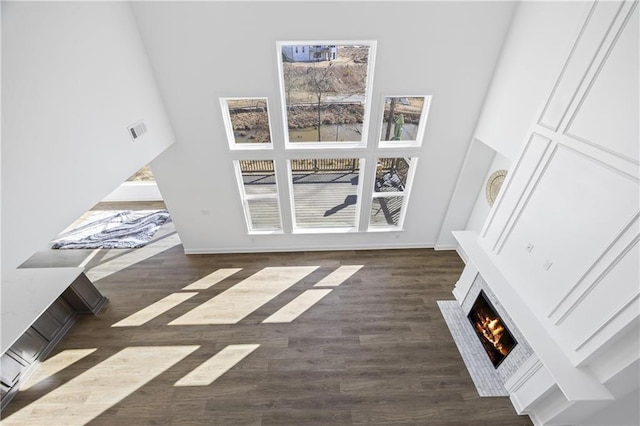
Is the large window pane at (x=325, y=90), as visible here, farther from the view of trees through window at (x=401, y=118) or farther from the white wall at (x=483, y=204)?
the white wall at (x=483, y=204)

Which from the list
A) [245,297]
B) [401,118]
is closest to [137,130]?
[245,297]

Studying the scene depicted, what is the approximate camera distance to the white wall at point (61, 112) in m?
1.70

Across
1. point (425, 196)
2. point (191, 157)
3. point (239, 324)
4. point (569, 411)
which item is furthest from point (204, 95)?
point (569, 411)

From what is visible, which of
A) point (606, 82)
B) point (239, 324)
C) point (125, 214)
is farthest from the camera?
point (125, 214)

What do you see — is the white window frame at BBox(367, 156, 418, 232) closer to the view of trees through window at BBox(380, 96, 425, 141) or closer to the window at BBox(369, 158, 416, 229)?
the window at BBox(369, 158, 416, 229)

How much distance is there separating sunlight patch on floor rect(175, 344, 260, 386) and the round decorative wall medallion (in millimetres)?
4242

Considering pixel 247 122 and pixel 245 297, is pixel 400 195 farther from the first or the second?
pixel 245 297

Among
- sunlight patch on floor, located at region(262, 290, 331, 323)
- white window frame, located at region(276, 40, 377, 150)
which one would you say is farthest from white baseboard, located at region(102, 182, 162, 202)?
sunlight patch on floor, located at region(262, 290, 331, 323)

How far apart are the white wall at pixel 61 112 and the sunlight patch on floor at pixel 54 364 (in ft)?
8.39

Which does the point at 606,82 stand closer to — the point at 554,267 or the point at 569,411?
the point at 554,267

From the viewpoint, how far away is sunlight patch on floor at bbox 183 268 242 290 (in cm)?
442

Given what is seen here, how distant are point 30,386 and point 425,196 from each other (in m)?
6.16

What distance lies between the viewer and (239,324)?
384 centimetres

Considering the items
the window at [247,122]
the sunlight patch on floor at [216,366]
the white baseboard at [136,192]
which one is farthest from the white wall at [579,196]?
the white baseboard at [136,192]
